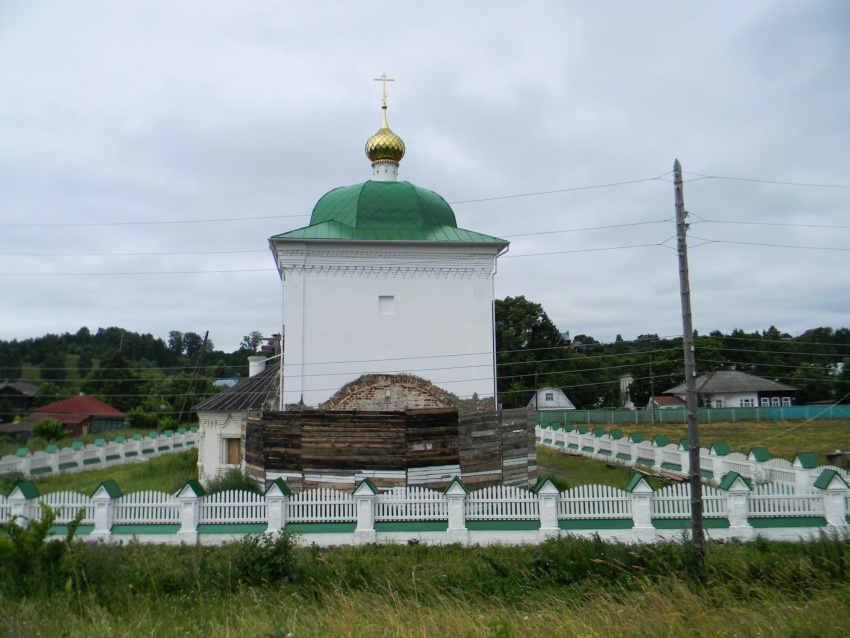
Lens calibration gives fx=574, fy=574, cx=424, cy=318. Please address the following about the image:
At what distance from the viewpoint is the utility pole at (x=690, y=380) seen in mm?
7559

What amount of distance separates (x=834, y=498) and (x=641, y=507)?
3.20 meters

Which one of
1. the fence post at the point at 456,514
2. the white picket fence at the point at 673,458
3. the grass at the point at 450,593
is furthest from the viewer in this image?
the white picket fence at the point at 673,458

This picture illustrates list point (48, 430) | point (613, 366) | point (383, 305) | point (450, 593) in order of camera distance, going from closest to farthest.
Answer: point (450, 593)
point (383, 305)
point (48, 430)
point (613, 366)

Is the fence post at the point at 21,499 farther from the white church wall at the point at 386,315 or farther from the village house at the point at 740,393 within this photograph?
the village house at the point at 740,393

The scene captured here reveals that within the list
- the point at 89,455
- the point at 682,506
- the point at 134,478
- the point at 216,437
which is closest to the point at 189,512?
the point at 216,437

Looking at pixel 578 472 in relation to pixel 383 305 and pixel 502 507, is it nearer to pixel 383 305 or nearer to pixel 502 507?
pixel 502 507

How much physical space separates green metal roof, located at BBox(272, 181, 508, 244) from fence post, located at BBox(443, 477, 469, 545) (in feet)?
19.7

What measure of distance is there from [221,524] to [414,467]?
12.5 ft

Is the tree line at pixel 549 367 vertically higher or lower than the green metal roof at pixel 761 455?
higher

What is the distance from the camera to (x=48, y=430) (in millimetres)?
24516

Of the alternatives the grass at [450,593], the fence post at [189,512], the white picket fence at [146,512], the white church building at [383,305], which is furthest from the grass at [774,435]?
the white picket fence at [146,512]

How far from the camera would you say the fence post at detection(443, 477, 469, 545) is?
963 centimetres

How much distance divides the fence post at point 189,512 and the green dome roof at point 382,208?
6894 millimetres

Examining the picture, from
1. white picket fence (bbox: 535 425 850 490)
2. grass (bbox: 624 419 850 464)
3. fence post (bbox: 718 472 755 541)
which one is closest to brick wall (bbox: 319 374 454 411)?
fence post (bbox: 718 472 755 541)
